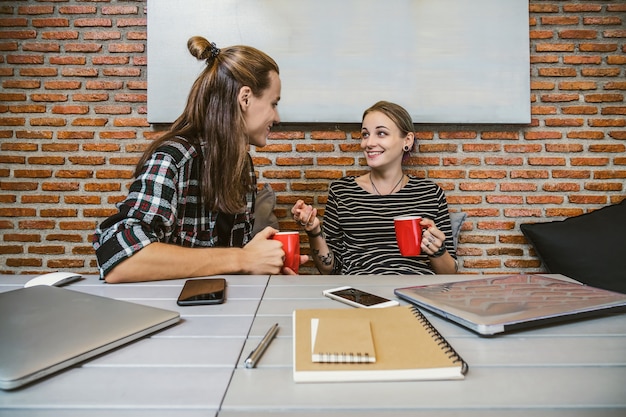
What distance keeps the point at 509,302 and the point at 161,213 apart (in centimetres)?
94

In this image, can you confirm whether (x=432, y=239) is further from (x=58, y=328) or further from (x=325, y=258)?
(x=58, y=328)

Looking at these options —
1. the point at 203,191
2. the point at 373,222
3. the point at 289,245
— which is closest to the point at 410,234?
the point at 289,245

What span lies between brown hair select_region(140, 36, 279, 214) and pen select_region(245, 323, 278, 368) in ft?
2.67

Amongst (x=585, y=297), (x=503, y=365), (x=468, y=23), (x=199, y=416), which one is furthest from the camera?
(x=468, y=23)

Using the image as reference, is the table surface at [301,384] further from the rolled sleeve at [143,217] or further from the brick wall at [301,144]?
the brick wall at [301,144]

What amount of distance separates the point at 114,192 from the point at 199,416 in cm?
222

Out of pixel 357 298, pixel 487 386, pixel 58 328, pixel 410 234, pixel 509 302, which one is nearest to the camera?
pixel 487 386

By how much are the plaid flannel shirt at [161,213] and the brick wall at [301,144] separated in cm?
97

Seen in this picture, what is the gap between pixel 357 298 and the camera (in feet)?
2.78

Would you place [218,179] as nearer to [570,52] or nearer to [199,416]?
[199,416]

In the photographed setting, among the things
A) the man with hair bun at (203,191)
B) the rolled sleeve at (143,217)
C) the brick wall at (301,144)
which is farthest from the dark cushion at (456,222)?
the rolled sleeve at (143,217)

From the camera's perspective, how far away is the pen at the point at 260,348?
0.53 m

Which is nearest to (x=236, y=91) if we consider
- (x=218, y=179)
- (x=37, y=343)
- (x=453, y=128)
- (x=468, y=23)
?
(x=218, y=179)

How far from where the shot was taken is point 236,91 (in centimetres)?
146
